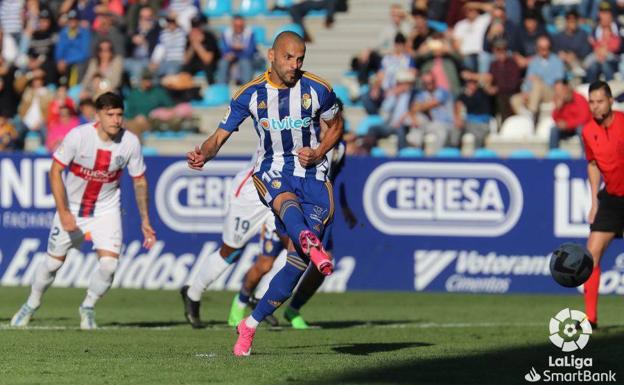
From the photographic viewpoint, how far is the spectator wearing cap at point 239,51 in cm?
2402

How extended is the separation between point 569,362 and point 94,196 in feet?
17.1

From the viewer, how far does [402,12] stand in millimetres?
23203

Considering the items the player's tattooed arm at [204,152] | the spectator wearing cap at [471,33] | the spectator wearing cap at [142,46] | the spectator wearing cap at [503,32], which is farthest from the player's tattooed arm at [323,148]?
the spectator wearing cap at [142,46]

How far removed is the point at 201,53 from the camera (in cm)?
2441

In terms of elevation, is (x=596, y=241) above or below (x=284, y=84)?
below

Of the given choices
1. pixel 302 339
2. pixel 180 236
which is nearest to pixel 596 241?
pixel 302 339

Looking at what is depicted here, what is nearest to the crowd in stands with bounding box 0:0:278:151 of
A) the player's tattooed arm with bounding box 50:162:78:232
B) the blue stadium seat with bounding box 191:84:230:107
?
the blue stadium seat with bounding box 191:84:230:107

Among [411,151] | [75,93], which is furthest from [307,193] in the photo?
[75,93]

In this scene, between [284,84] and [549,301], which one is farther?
[549,301]

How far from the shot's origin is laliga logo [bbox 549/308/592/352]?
1131 centimetres

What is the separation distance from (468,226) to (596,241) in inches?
192

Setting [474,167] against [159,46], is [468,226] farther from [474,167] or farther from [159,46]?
[159,46]

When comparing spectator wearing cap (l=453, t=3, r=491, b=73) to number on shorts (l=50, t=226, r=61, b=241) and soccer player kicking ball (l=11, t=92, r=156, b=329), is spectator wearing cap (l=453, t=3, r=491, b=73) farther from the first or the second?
number on shorts (l=50, t=226, r=61, b=241)

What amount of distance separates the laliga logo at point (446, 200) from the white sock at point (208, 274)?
522 cm
